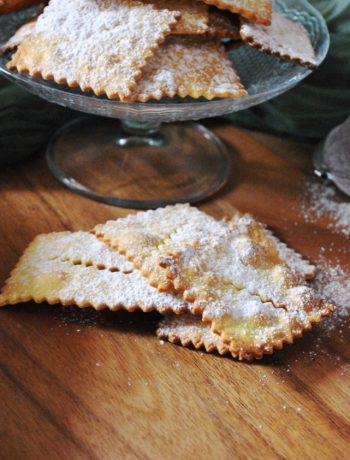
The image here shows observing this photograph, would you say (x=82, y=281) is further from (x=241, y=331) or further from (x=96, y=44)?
(x=96, y=44)

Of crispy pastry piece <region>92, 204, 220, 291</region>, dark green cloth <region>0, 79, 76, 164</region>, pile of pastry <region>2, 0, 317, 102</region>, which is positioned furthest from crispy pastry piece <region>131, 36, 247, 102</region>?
dark green cloth <region>0, 79, 76, 164</region>

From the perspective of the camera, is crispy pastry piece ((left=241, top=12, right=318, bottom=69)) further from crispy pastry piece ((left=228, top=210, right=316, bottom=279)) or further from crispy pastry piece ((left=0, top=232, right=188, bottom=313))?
crispy pastry piece ((left=0, top=232, right=188, bottom=313))

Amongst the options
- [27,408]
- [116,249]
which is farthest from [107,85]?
[27,408]

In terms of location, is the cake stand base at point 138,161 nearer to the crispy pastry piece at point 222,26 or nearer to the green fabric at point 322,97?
the green fabric at point 322,97

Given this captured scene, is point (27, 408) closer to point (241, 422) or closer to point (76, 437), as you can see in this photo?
point (76, 437)

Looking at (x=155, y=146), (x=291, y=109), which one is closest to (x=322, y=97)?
(x=291, y=109)

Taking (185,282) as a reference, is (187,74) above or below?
above

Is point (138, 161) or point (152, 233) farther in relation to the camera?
point (138, 161)
